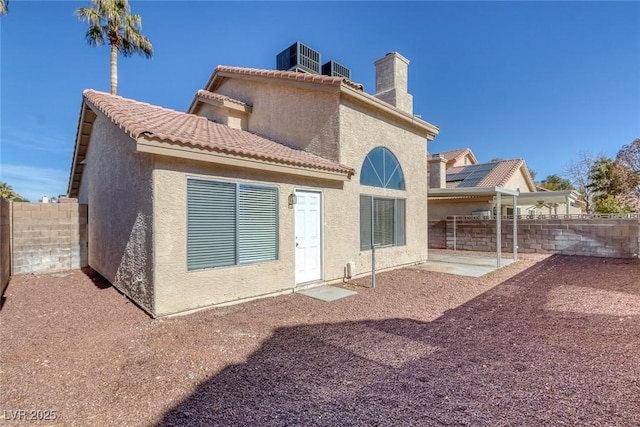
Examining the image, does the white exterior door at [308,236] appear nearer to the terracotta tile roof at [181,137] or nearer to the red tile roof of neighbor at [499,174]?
the terracotta tile roof at [181,137]

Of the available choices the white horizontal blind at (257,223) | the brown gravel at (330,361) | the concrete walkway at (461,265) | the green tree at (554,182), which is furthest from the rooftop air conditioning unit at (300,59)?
the green tree at (554,182)

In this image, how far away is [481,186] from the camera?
2181cm

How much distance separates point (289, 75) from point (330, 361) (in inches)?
354

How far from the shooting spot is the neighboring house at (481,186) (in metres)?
17.0

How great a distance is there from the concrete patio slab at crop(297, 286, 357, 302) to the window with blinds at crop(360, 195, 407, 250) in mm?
2128

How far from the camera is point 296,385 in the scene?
3.66 m

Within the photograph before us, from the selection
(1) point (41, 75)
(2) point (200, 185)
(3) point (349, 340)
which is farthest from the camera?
(1) point (41, 75)

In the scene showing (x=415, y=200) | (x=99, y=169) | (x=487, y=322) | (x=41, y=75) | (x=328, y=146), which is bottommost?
(x=487, y=322)

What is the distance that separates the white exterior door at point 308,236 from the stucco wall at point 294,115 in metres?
1.74

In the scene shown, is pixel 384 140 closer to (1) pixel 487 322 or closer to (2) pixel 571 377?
(1) pixel 487 322

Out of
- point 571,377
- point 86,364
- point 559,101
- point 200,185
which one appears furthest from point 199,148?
point 559,101

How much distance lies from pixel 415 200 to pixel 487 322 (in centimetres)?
708

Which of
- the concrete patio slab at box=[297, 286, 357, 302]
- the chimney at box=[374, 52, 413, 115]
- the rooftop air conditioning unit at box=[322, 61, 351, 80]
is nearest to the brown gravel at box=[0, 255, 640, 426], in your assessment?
the concrete patio slab at box=[297, 286, 357, 302]

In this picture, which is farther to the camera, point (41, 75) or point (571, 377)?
point (41, 75)
